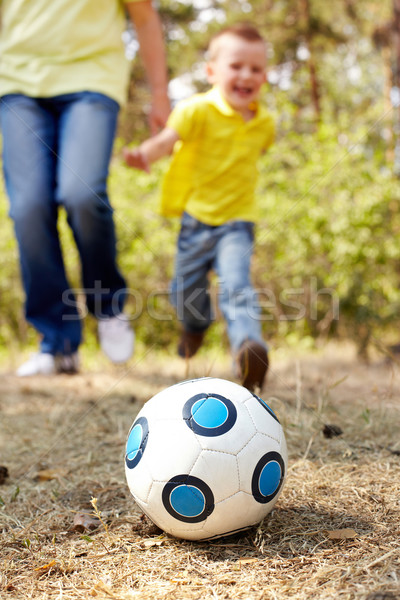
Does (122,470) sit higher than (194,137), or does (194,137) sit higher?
(194,137)

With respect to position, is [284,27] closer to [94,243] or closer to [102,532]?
[94,243]

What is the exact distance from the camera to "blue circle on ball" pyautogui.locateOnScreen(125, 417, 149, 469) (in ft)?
5.01

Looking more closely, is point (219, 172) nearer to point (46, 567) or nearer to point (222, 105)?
point (222, 105)

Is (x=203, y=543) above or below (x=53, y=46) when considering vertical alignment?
below

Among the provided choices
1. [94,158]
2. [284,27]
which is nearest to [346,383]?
[94,158]

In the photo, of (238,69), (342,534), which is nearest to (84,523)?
(342,534)

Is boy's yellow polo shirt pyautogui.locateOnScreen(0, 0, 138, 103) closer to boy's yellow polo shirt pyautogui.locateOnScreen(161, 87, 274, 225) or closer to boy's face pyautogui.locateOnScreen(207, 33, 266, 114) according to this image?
boy's yellow polo shirt pyautogui.locateOnScreen(161, 87, 274, 225)

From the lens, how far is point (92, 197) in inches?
124

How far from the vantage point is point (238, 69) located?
3.45 meters

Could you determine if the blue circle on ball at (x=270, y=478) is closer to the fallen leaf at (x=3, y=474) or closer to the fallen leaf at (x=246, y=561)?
the fallen leaf at (x=246, y=561)

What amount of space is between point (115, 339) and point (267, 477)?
2.22m

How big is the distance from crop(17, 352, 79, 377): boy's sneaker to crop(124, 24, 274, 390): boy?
779 millimetres

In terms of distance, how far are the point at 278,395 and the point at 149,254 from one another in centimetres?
497

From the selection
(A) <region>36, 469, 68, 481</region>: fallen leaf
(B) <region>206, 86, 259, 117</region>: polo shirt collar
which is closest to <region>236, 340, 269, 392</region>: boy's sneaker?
(A) <region>36, 469, 68, 481</region>: fallen leaf
